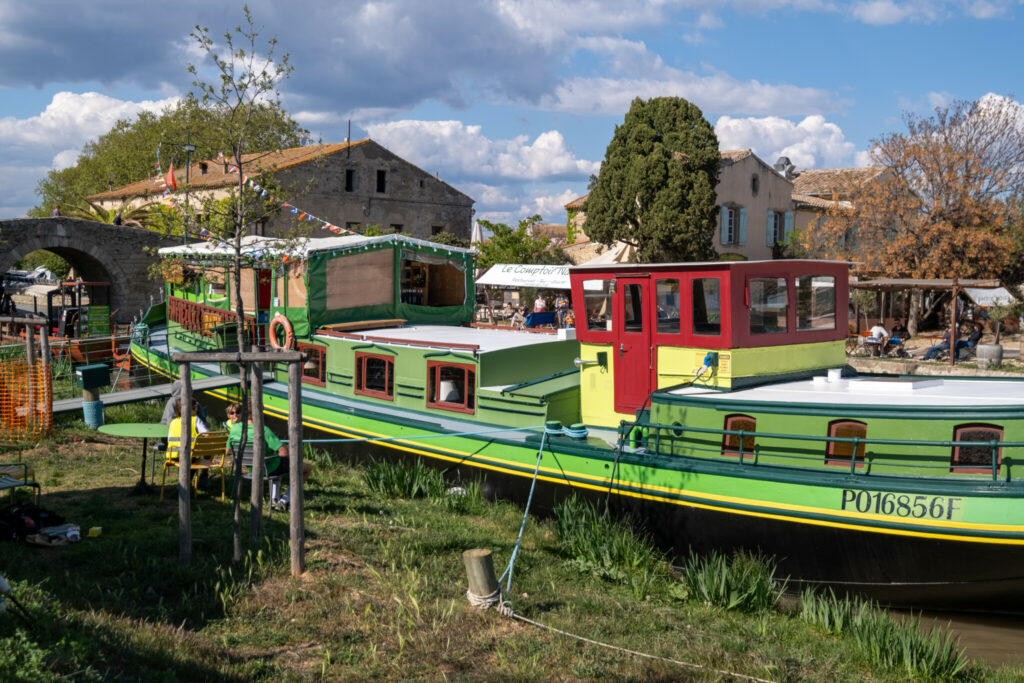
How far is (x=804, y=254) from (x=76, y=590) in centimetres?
3668

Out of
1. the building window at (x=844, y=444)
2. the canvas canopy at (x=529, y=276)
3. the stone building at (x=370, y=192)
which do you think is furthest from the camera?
the stone building at (x=370, y=192)

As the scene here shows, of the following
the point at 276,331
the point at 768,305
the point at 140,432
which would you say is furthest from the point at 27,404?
the point at 768,305

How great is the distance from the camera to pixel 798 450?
905 cm

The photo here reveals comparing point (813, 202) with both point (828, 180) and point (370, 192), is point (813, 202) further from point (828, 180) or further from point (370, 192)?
point (370, 192)

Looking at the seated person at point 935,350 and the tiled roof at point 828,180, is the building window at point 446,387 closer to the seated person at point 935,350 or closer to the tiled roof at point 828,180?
the seated person at point 935,350

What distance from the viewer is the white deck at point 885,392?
29.8ft

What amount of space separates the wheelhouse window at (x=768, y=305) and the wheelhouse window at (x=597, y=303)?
74.0 inches

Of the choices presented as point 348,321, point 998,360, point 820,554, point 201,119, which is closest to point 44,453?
point 348,321

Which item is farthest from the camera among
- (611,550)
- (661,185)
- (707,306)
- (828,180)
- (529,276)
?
(828,180)

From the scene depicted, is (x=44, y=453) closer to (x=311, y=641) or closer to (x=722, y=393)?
(x=311, y=641)

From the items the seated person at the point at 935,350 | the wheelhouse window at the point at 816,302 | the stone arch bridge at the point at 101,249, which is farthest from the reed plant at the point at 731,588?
the stone arch bridge at the point at 101,249

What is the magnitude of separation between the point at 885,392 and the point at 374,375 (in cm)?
771

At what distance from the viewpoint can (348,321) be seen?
1486 centimetres

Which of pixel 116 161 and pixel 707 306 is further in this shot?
pixel 116 161
